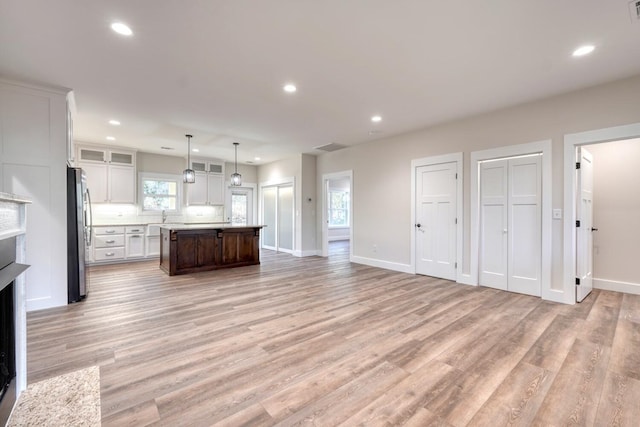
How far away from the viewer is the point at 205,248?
18.7ft

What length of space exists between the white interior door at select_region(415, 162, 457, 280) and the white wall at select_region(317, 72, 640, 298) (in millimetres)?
215

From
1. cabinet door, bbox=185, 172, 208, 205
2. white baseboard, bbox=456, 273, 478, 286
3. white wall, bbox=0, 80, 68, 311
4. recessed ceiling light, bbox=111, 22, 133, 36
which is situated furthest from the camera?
cabinet door, bbox=185, 172, 208, 205

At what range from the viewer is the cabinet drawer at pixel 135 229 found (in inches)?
262

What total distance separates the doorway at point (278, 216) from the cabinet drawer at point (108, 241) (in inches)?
137

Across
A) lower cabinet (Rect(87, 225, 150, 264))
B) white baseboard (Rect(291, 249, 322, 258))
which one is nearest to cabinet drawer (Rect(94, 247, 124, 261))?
lower cabinet (Rect(87, 225, 150, 264))

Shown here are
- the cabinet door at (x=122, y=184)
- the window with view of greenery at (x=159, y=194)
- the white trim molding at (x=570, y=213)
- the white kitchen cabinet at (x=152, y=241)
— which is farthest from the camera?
the window with view of greenery at (x=159, y=194)

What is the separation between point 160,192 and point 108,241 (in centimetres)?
176

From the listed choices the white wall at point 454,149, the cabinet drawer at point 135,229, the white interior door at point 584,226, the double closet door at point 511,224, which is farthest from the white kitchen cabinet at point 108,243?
the white interior door at point 584,226

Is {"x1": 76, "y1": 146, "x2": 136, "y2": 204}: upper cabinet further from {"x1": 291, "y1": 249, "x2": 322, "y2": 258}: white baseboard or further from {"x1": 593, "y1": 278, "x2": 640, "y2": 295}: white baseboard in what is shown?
{"x1": 593, "y1": 278, "x2": 640, "y2": 295}: white baseboard

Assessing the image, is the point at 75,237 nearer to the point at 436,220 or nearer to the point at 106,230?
the point at 106,230

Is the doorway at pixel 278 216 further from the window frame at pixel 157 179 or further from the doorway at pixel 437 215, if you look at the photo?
the doorway at pixel 437 215

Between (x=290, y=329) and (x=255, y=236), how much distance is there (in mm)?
3762

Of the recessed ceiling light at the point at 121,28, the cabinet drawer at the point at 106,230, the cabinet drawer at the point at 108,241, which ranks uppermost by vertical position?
the recessed ceiling light at the point at 121,28

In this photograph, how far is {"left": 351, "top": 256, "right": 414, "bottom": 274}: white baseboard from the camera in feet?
Answer: 18.2
